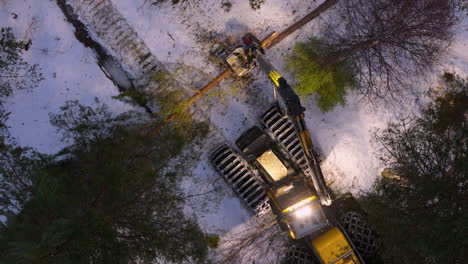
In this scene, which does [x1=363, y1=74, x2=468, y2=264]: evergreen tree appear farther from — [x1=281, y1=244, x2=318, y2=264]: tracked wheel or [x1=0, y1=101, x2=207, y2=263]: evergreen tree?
[x1=0, y1=101, x2=207, y2=263]: evergreen tree

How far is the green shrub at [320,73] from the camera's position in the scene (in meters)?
8.02

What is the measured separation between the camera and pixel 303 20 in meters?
8.23

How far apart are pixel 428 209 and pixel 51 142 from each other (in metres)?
8.89

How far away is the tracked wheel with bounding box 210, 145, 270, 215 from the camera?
7.86m

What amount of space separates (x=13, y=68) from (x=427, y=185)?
33.5 ft

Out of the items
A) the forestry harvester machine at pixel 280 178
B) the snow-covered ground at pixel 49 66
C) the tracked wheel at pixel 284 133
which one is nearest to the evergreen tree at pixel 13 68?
the snow-covered ground at pixel 49 66

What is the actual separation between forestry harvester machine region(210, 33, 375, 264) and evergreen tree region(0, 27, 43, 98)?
504 cm

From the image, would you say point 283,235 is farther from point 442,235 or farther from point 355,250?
point 442,235

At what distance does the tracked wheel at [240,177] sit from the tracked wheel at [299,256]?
1.25m

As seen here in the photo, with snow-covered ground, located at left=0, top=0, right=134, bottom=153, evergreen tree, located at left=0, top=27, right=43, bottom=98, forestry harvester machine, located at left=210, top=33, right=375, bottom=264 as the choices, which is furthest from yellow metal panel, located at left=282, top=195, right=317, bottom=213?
evergreen tree, located at left=0, top=27, right=43, bottom=98

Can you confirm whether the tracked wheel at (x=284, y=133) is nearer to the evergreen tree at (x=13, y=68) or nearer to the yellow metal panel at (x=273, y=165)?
the yellow metal panel at (x=273, y=165)

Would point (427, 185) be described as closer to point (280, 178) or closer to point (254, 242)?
point (280, 178)

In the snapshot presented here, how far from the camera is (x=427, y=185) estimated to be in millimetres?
6621

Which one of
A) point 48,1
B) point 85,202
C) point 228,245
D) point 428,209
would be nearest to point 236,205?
point 228,245
